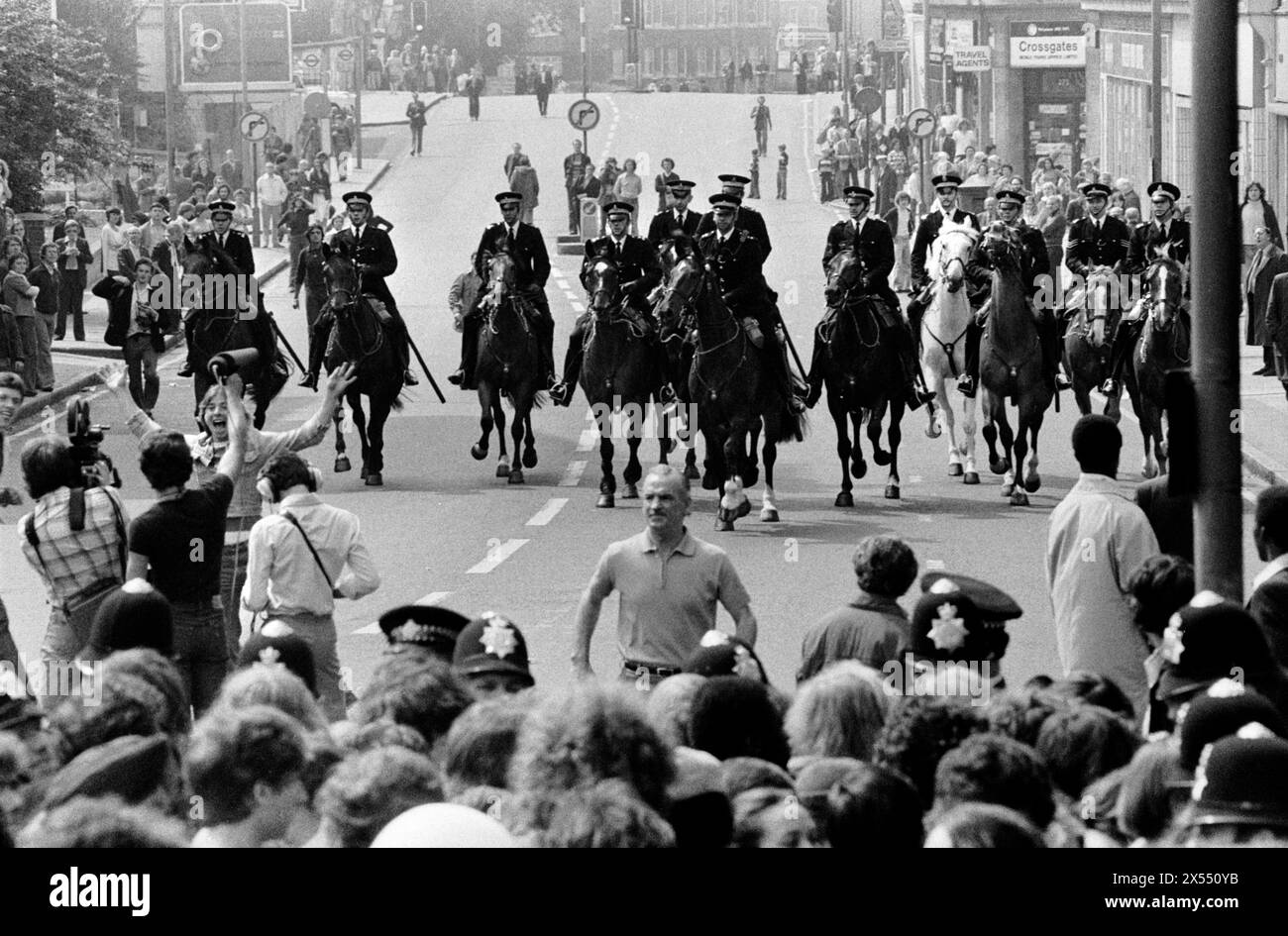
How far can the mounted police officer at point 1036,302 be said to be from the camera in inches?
910

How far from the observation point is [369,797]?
21.5 ft

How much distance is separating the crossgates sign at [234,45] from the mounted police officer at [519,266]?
5087 cm

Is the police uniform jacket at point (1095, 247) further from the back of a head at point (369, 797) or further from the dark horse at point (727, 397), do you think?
the back of a head at point (369, 797)

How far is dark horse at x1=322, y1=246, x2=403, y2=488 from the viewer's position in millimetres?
24312

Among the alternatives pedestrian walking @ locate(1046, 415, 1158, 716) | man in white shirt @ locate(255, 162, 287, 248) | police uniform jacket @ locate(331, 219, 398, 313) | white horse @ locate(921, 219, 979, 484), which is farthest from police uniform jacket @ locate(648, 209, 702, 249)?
man in white shirt @ locate(255, 162, 287, 248)

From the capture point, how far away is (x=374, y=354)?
24484mm

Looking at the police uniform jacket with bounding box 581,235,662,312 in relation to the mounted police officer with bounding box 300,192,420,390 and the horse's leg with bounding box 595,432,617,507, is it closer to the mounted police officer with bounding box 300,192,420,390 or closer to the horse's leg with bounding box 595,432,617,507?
the horse's leg with bounding box 595,432,617,507

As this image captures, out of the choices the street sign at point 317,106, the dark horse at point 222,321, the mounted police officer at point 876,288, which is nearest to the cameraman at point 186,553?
the mounted police officer at point 876,288

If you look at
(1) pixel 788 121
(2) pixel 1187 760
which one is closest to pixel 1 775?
(2) pixel 1187 760

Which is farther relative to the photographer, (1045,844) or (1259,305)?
(1259,305)

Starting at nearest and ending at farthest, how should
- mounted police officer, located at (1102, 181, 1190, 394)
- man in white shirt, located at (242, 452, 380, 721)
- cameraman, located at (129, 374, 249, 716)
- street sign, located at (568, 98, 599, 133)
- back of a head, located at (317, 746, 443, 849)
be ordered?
back of a head, located at (317, 746, 443, 849)
cameraman, located at (129, 374, 249, 716)
man in white shirt, located at (242, 452, 380, 721)
mounted police officer, located at (1102, 181, 1190, 394)
street sign, located at (568, 98, 599, 133)

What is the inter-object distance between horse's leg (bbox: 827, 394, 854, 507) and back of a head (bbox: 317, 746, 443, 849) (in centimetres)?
1545
